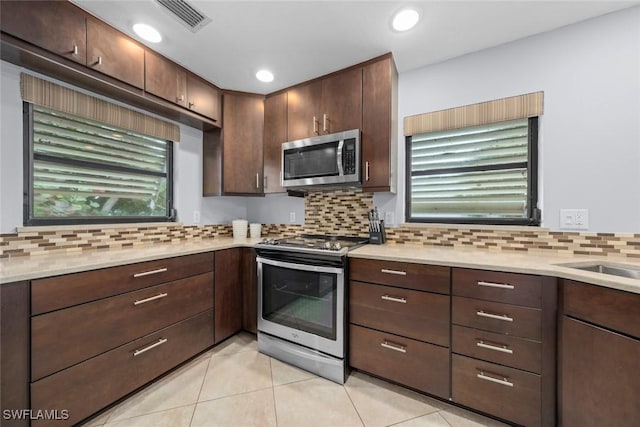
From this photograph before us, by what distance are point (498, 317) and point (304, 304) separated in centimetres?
119

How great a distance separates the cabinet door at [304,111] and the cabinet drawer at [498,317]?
1.65 m

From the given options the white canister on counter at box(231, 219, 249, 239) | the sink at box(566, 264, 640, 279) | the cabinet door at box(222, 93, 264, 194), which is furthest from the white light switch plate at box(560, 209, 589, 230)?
the white canister on counter at box(231, 219, 249, 239)

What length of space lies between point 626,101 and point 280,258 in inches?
93.7

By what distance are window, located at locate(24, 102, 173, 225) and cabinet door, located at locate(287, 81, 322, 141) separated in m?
1.19

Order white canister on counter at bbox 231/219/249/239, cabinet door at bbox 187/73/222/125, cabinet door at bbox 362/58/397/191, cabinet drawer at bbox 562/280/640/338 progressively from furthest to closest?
white canister on counter at bbox 231/219/249/239
cabinet door at bbox 187/73/222/125
cabinet door at bbox 362/58/397/191
cabinet drawer at bbox 562/280/640/338

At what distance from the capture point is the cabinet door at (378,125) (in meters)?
1.86

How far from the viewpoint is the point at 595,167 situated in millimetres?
1514

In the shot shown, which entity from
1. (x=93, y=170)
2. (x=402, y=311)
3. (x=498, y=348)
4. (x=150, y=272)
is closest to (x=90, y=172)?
(x=93, y=170)

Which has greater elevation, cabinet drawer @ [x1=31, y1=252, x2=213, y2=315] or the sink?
the sink

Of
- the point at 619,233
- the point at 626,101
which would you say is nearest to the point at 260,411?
the point at 619,233

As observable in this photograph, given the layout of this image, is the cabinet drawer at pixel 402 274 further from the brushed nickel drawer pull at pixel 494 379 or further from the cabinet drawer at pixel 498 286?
the brushed nickel drawer pull at pixel 494 379

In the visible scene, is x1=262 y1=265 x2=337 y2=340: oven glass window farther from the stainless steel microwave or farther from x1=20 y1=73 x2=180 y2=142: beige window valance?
x1=20 y1=73 x2=180 y2=142: beige window valance

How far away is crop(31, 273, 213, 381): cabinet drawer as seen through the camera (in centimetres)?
112

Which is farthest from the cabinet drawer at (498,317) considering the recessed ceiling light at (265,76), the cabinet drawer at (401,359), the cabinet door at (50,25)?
the cabinet door at (50,25)
